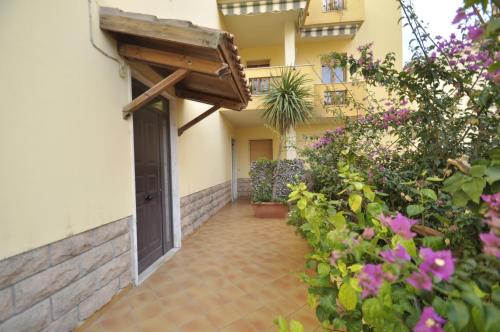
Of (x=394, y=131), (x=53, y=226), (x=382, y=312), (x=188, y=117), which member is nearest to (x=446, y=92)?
(x=394, y=131)

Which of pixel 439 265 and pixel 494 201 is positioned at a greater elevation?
pixel 494 201

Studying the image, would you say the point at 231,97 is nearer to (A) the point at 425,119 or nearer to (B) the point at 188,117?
(B) the point at 188,117

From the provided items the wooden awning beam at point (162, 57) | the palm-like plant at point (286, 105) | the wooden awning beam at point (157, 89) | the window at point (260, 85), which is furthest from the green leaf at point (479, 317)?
the window at point (260, 85)

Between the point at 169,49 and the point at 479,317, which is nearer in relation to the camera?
the point at 479,317

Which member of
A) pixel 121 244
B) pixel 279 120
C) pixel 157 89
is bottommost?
pixel 121 244

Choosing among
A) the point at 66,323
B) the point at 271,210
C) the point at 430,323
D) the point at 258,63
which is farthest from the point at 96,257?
the point at 258,63

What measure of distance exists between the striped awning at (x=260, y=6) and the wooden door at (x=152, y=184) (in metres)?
4.95

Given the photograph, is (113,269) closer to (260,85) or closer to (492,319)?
(492,319)

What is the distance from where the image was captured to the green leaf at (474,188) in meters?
0.75

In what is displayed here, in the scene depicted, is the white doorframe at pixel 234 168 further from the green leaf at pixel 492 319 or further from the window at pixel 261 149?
the green leaf at pixel 492 319

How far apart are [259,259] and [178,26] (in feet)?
9.72

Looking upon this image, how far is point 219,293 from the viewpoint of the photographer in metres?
2.73

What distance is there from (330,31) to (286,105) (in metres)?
4.25

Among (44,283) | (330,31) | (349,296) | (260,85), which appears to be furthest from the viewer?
(330,31)
